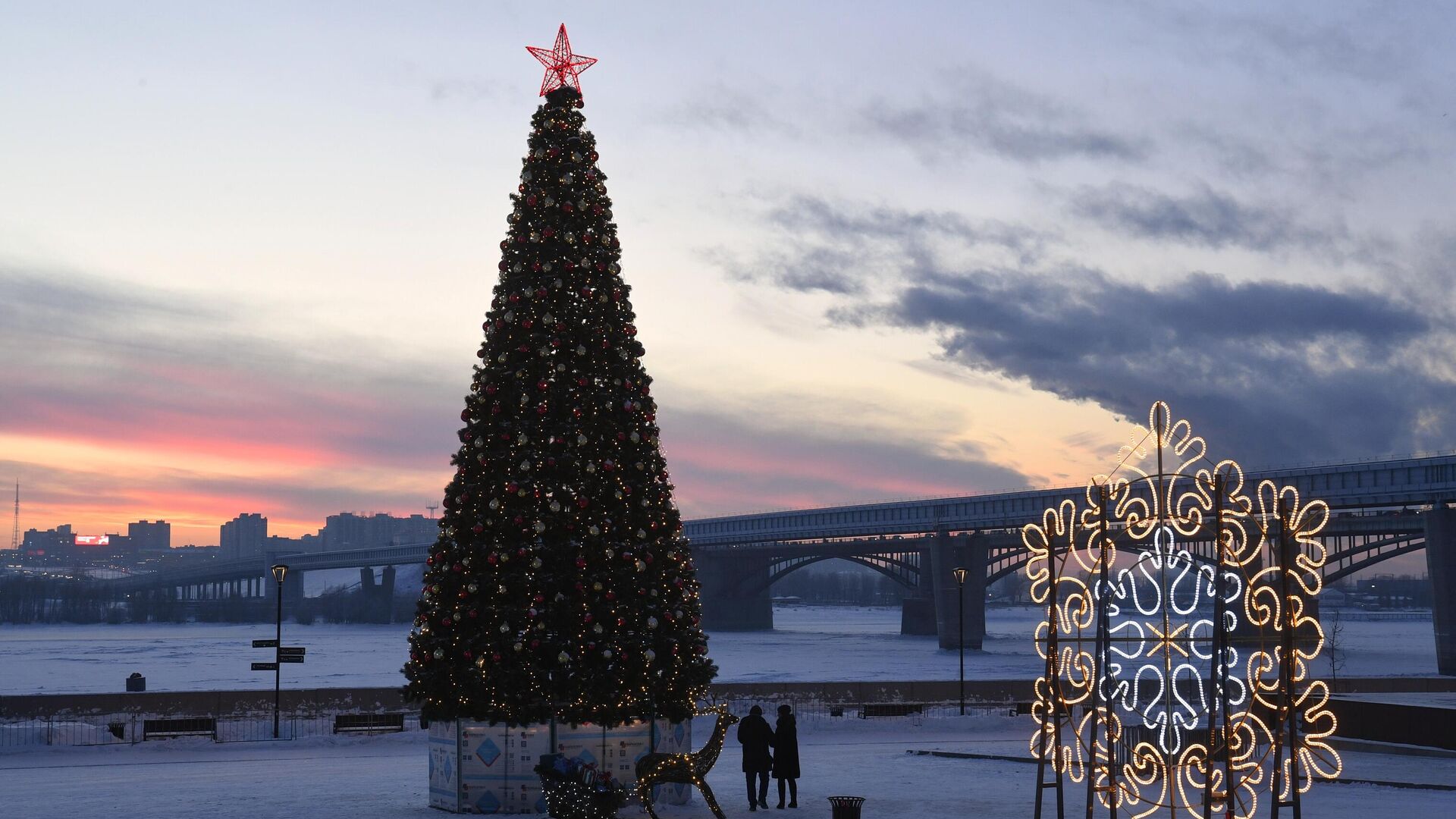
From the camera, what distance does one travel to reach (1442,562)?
7394 centimetres

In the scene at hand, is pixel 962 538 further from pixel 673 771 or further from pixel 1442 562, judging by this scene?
pixel 673 771

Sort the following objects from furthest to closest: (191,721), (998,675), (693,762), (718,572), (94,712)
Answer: (718,572)
(998,675)
(94,712)
(191,721)
(693,762)

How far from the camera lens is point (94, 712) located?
35.2 m

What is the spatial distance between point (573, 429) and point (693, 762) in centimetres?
500

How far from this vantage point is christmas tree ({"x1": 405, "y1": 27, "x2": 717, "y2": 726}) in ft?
67.0

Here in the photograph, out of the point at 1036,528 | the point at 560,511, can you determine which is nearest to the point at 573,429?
the point at 560,511

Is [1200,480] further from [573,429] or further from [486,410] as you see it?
[486,410]

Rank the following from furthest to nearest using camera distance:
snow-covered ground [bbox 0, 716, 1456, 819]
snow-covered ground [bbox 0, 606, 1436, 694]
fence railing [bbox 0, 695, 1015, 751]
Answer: snow-covered ground [bbox 0, 606, 1436, 694] < fence railing [bbox 0, 695, 1015, 751] < snow-covered ground [bbox 0, 716, 1456, 819]

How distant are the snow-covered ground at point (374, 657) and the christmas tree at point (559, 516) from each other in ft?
122

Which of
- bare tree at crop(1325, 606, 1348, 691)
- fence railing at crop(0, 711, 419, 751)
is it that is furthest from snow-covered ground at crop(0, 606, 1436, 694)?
fence railing at crop(0, 711, 419, 751)

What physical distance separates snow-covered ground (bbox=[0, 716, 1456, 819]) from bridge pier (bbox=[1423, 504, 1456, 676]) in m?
47.3

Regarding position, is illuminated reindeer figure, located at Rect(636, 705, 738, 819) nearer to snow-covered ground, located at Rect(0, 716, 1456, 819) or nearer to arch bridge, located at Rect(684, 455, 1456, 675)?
snow-covered ground, located at Rect(0, 716, 1456, 819)

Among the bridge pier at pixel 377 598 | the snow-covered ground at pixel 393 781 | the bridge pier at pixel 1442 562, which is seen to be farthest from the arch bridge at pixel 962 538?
the bridge pier at pixel 377 598

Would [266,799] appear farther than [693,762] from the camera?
Yes
